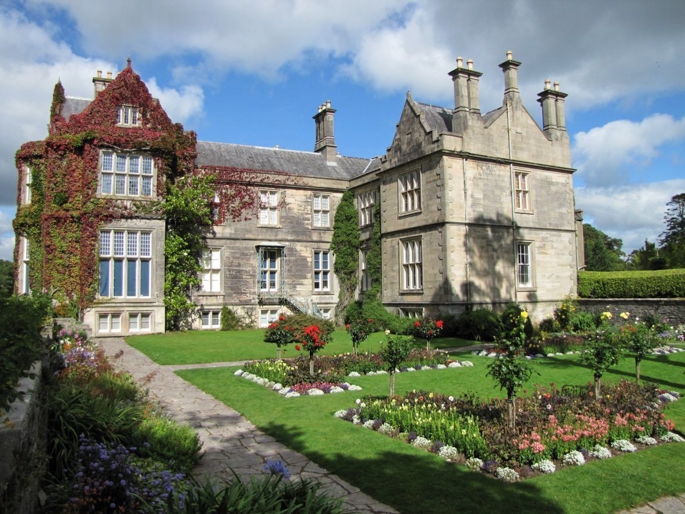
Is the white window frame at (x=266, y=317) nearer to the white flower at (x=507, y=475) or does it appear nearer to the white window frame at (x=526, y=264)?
the white window frame at (x=526, y=264)

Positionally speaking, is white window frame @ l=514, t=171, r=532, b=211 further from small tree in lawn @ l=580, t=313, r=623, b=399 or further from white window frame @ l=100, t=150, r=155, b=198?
white window frame @ l=100, t=150, r=155, b=198

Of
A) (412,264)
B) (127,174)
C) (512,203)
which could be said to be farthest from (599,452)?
(127,174)

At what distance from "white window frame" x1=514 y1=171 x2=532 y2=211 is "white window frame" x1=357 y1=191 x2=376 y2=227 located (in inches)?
287

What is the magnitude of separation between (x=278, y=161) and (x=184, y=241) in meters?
8.09

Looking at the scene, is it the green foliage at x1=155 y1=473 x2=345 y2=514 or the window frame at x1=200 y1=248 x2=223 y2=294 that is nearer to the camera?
the green foliage at x1=155 y1=473 x2=345 y2=514

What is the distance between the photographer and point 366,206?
2916 centimetres

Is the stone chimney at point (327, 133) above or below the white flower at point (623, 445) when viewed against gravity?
above

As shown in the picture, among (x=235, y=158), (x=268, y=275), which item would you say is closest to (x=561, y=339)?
(x=268, y=275)

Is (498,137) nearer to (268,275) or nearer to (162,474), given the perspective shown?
(268,275)

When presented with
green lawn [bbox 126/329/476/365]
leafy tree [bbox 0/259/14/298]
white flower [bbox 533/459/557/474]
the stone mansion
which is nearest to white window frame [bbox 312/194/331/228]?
the stone mansion

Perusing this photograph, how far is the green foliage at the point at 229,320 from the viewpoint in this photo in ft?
88.5

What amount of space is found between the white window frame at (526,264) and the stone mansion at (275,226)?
0.05m

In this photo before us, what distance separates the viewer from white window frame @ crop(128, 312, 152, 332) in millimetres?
23812

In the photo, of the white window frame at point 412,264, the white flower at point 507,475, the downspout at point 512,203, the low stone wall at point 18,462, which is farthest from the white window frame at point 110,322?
the white flower at point 507,475
